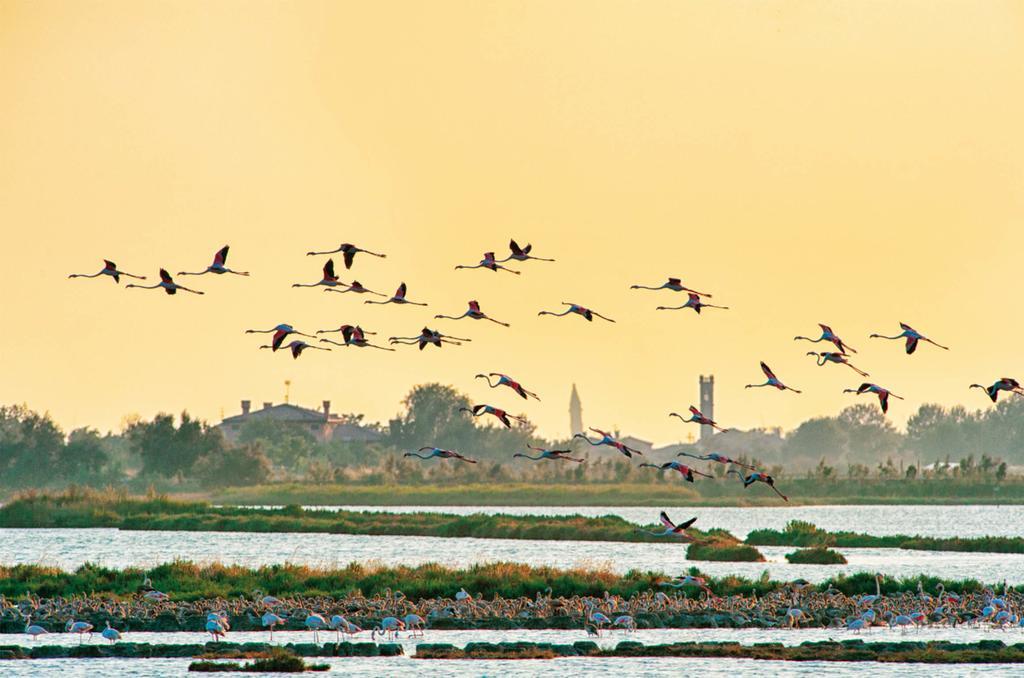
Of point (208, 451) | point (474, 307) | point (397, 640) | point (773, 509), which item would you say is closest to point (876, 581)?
point (397, 640)

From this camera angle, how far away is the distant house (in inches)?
7067

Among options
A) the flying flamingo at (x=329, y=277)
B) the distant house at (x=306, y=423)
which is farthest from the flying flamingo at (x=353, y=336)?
the distant house at (x=306, y=423)

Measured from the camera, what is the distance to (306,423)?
182 meters

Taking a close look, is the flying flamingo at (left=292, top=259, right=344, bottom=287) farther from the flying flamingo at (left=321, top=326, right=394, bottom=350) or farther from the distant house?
the distant house

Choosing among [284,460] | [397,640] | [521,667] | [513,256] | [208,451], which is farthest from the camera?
[284,460]

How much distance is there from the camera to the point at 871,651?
41062mm

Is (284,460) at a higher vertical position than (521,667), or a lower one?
higher

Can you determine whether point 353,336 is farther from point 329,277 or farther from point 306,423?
point 306,423

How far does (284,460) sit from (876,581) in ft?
389

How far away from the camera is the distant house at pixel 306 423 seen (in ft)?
589

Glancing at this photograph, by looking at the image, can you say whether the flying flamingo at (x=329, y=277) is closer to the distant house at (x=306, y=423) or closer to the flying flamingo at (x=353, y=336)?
the flying flamingo at (x=353, y=336)

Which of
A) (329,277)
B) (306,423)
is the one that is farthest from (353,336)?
(306,423)

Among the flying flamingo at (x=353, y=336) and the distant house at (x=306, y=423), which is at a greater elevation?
the distant house at (x=306, y=423)

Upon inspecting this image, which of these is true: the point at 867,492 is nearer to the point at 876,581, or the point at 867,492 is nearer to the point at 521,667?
the point at 876,581
